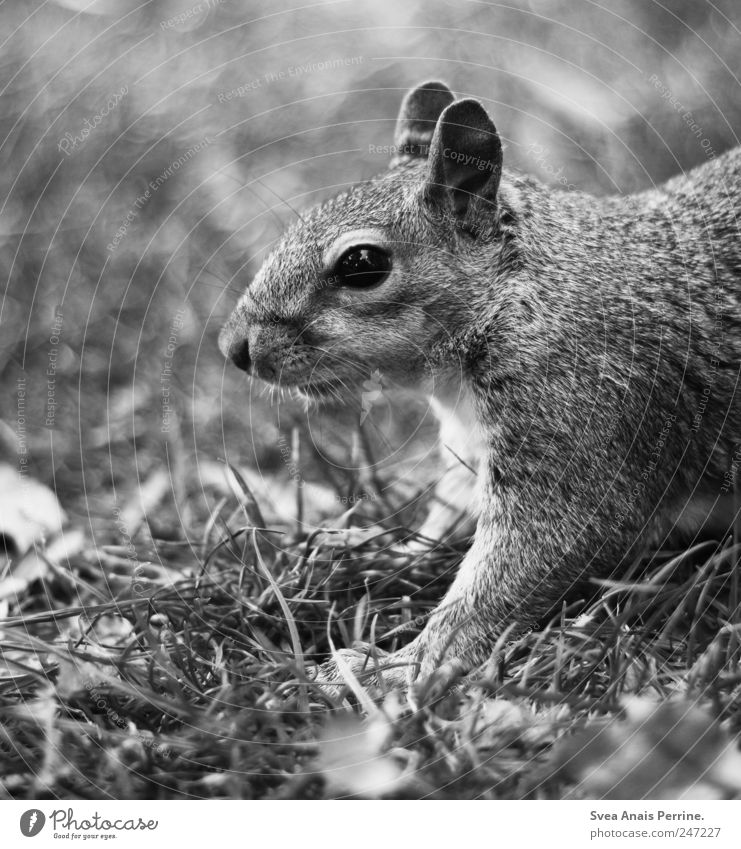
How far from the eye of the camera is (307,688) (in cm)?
182

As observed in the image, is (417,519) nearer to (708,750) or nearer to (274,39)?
(708,750)

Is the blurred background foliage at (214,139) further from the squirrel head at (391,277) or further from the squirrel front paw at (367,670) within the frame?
the squirrel front paw at (367,670)

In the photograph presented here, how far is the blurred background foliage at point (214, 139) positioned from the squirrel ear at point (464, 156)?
1.27 meters

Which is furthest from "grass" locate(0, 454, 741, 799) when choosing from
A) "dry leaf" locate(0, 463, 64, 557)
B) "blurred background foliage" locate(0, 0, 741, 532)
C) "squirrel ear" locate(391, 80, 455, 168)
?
"squirrel ear" locate(391, 80, 455, 168)

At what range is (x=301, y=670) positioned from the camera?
1731mm

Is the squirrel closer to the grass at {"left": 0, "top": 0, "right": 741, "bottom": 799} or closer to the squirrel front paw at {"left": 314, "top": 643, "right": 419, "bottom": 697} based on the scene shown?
the squirrel front paw at {"left": 314, "top": 643, "right": 419, "bottom": 697}

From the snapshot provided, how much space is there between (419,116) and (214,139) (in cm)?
169

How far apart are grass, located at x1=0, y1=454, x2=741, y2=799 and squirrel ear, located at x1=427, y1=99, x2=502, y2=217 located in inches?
38.9

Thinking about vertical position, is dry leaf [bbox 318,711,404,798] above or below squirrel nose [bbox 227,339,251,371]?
below
